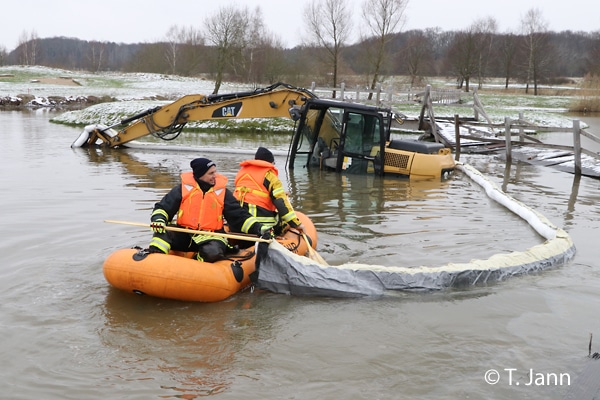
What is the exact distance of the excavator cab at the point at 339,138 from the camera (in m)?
14.4

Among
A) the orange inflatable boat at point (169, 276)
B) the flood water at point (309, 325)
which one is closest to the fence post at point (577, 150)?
the flood water at point (309, 325)

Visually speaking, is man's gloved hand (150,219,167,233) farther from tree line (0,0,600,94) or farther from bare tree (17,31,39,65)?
bare tree (17,31,39,65)

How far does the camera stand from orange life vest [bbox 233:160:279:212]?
304 inches

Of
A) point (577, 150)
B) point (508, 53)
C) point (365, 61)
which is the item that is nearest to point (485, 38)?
point (508, 53)

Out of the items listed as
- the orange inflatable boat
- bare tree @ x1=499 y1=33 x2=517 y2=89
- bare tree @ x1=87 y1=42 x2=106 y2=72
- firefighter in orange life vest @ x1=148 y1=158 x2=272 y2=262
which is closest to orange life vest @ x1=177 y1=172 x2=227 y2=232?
firefighter in orange life vest @ x1=148 y1=158 x2=272 y2=262

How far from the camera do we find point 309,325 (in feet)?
20.0

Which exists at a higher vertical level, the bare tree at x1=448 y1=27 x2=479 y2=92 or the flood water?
the bare tree at x1=448 y1=27 x2=479 y2=92

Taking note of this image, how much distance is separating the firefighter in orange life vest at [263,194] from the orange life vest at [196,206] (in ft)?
2.65

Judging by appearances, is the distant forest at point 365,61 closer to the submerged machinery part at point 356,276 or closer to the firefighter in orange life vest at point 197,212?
the firefighter in orange life vest at point 197,212

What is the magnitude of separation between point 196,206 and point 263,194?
1099 mm

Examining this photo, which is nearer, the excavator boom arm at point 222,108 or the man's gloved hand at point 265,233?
the man's gloved hand at point 265,233

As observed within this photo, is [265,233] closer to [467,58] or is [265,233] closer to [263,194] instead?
[263,194]

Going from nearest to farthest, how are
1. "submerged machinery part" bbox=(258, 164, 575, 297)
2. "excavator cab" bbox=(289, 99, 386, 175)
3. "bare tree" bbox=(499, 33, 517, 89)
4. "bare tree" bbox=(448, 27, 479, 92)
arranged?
"submerged machinery part" bbox=(258, 164, 575, 297)
"excavator cab" bbox=(289, 99, 386, 175)
"bare tree" bbox=(448, 27, 479, 92)
"bare tree" bbox=(499, 33, 517, 89)

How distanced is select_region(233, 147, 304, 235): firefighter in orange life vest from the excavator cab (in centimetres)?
Answer: 681
